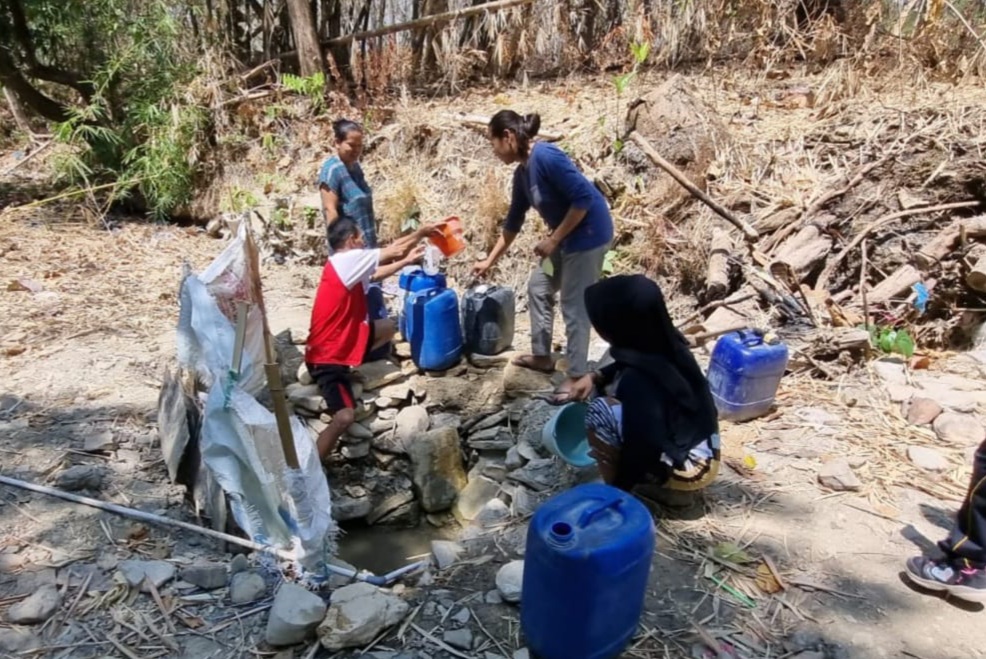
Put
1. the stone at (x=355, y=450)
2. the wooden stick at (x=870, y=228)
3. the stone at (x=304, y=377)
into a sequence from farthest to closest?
the wooden stick at (x=870, y=228) → the stone at (x=304, y=377) → the stone at (x=355, y=450)

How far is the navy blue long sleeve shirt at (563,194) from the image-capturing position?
3.54 metres

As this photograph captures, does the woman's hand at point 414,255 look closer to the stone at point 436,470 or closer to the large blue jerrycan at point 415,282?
the large blue jerrycan at point 415,282

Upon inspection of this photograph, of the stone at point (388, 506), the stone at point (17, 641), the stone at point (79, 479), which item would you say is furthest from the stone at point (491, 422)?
the stone at point (17, 641)

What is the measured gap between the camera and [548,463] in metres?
3.71

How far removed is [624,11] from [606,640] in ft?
25.4

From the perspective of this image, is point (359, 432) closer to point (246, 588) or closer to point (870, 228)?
point (246, 588)

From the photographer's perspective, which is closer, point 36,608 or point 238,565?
point 36,608

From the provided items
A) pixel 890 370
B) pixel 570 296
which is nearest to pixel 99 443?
pixel 570 296

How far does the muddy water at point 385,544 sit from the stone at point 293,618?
136 centimetres

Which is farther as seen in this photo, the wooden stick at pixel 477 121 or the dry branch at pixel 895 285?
the wooden stick at pixel 477 121

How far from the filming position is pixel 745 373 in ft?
11.6

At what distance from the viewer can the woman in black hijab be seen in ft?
8.56

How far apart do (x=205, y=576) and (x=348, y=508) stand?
1487mm

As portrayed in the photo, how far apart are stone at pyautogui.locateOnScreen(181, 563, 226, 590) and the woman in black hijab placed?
1579mm
